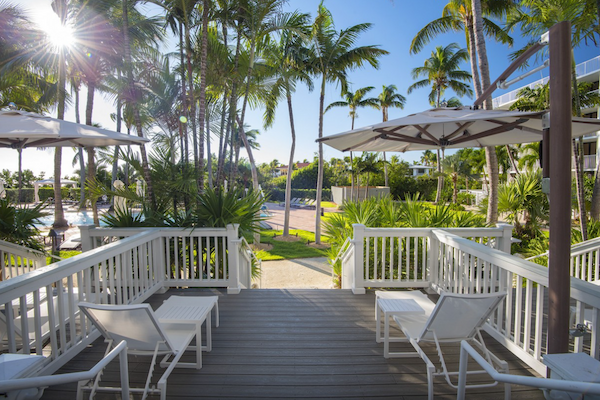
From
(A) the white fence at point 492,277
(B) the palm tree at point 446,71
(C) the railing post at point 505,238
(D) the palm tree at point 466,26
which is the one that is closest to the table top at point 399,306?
(A) the white fence at point 492,277

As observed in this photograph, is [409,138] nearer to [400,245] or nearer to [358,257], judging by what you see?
[400,245]

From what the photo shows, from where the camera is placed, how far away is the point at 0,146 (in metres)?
4.71

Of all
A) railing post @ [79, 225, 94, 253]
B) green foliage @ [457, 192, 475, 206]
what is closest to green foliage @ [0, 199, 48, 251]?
railing post @ [79, 225, 94, 253]

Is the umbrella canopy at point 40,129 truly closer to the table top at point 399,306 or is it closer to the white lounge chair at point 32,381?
the white lounge chair at point 32,381

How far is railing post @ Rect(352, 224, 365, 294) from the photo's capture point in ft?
14.6

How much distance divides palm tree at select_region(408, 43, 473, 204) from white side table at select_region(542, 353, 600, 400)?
2222 cm

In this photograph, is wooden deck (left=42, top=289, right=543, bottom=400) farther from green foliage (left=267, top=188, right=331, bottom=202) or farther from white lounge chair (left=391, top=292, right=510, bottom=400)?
green foliage (left=267, top=188, right=331, bottom=202)

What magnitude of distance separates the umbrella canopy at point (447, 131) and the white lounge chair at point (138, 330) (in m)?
2.88

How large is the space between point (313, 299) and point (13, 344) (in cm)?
307

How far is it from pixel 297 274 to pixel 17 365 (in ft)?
27.3

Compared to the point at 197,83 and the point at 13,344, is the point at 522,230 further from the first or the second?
the point at 13,344

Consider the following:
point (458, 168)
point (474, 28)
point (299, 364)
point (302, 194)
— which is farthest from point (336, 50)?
point (302, 194)

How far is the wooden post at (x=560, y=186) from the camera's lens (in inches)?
72.8

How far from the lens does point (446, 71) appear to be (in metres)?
23.5
